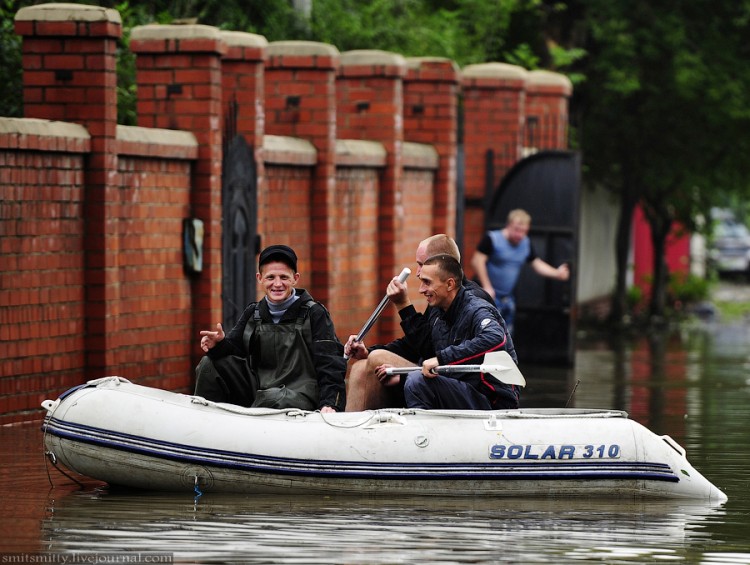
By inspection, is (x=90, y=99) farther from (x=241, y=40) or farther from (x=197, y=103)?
(x=241, y=40)

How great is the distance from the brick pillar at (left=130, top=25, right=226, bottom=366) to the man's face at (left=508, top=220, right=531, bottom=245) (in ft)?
10.5

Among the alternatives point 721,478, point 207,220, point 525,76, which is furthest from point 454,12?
point 721,478

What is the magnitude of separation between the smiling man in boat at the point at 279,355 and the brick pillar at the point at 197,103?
4224 millimetres

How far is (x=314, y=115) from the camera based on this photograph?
1609 cm

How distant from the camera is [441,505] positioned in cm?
917

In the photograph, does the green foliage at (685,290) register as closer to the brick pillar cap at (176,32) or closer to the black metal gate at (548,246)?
the black metal gate at (548,246)

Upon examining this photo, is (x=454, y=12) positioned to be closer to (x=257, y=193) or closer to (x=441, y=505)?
(x=257, y=193)

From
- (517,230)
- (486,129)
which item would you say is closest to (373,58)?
(517,230)

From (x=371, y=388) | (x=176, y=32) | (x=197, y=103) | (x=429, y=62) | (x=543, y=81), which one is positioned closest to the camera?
(x=371, y=388)

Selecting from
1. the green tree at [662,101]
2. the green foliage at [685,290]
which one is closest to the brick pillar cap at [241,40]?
the green tree at [662,101]

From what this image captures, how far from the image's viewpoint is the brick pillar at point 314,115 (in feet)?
52.4

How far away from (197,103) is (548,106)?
823 centimetres

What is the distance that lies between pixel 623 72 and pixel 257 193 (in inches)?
457

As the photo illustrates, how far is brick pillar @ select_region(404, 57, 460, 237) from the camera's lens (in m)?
18.7
